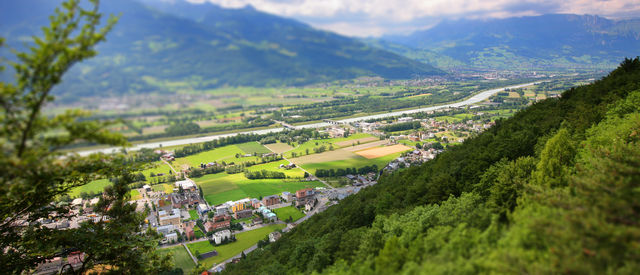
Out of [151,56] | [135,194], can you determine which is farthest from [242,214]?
[151,56]

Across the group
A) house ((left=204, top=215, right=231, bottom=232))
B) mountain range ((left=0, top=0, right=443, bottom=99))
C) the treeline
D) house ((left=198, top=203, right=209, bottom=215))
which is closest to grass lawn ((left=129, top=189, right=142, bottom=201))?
house ((left=198, top=203, right=209, bottom=215))

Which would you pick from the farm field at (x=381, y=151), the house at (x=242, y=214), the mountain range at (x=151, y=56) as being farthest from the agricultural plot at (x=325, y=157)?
the house at (x=242, y=214)

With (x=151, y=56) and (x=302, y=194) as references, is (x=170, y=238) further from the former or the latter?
(x=151, y=56)

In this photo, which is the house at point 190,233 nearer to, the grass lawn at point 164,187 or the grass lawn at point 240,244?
the grass lawn at point 240,244

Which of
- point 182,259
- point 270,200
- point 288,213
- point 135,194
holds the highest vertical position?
point 135,194

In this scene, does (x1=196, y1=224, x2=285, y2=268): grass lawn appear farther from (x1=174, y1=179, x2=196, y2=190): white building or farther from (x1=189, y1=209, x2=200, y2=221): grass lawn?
(x1=174, y1=179, x2=196, y2=190): white building
